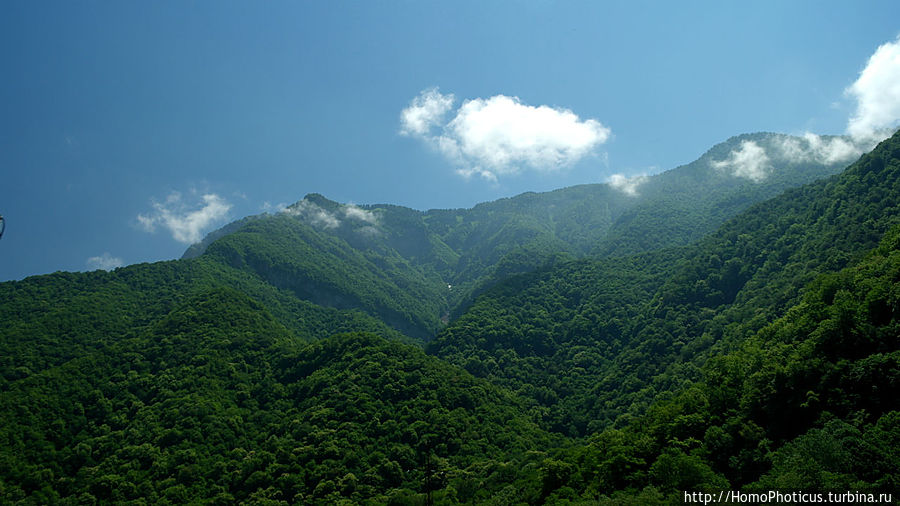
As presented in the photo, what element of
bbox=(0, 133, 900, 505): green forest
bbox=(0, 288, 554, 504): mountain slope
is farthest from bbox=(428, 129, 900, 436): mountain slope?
bbox=(0, 288, 554, 504): mountain slope

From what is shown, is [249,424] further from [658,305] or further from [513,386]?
[658,305]

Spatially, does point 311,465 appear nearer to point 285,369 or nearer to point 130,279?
point 285,369

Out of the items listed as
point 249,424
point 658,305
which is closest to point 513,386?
point 658,305

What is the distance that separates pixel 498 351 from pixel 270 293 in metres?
85.1

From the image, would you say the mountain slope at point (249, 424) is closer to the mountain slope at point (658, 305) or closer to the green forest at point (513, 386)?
the green forest at point (513, 386)

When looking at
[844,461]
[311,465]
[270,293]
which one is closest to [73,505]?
[311,465]

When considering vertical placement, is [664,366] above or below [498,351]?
below

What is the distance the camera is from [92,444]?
86.4m

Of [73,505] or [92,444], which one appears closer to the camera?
[73,505]

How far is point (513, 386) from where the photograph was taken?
126 m

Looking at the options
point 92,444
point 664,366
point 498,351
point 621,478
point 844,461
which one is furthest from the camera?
point 498,351

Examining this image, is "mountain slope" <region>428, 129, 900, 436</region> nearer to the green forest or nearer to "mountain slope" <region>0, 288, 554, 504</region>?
the green forest

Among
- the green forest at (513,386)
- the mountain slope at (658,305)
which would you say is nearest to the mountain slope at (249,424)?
the green forest at (513,386)

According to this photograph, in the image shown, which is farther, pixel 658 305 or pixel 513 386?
pixel 658 305
